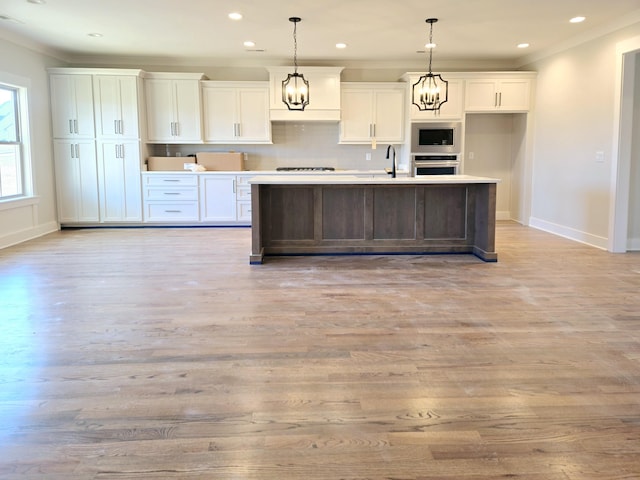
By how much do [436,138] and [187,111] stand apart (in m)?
4.01

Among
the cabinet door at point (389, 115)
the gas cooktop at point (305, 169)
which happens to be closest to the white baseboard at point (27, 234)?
the gas cooktop at point (305, 169)

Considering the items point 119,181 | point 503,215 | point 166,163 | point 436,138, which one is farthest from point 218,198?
point 503,215

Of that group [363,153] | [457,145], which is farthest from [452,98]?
[363,153]

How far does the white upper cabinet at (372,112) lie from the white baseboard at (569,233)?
252 centimetres

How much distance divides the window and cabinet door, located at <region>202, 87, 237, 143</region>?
2600 mm

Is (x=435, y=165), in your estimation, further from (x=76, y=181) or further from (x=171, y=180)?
(x=76, y=181)

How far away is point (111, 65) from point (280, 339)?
6.86 metres

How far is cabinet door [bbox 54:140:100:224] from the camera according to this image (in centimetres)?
797

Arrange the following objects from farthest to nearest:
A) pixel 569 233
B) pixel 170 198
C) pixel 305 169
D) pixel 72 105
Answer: pixel 305 169 → pixel 170 198 → pixel 72 105 → pixel 569 233

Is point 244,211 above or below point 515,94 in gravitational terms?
below

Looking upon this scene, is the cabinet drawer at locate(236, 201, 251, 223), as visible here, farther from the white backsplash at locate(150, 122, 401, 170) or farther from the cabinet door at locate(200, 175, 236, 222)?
the white backsplash at locate(150, 122, 401, 170)

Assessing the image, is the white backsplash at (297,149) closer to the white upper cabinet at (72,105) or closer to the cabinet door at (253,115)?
the cabinet door at (253,115)

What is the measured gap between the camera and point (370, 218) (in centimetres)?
593

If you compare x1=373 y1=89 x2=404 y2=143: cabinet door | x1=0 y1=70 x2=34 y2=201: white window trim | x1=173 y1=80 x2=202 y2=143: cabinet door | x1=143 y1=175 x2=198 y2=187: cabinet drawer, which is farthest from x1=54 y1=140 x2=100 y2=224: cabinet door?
x1=373 y1=89 x2=404 y2=143: cabinet door
